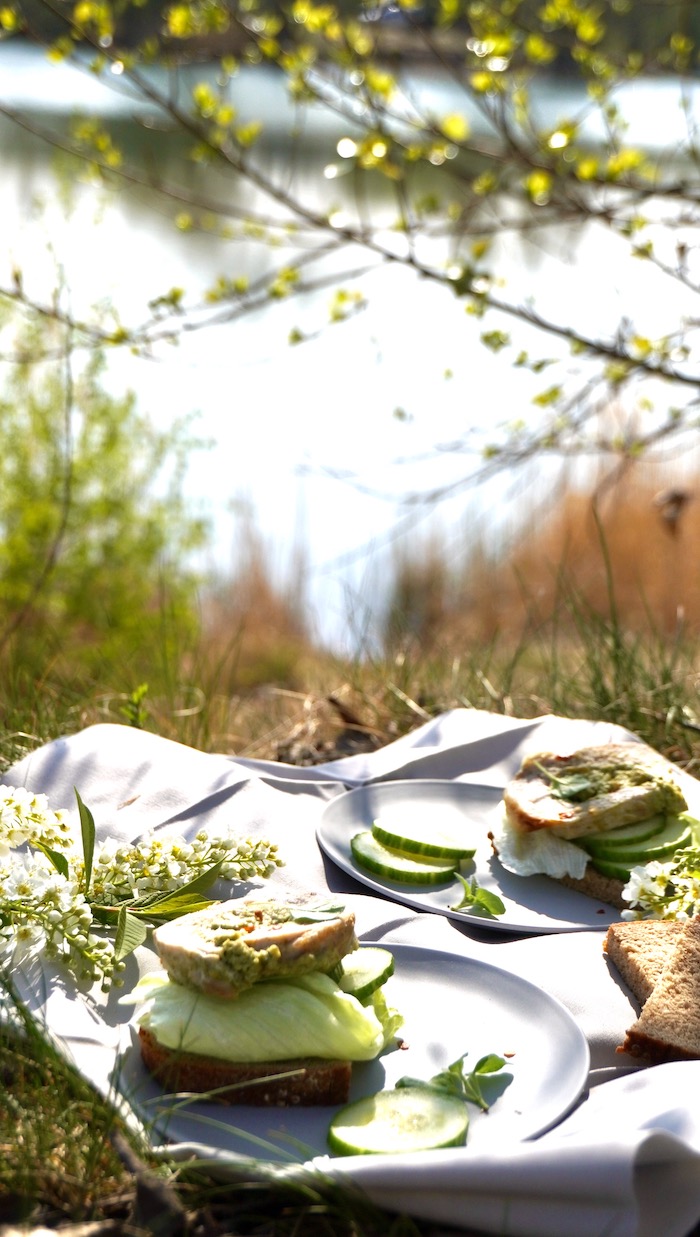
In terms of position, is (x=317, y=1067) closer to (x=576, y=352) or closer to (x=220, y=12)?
(x=576, y=352)

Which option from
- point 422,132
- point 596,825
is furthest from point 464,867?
point 422,132

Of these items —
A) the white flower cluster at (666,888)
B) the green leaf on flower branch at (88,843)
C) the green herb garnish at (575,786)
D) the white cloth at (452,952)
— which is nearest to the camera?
the white cloth at (452,952)

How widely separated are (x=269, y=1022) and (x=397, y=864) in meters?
0.73

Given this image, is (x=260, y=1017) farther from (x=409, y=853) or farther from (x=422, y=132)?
(x=422, y=132)

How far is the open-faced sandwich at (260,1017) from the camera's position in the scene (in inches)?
62.1

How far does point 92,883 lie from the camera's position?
75.8 inches

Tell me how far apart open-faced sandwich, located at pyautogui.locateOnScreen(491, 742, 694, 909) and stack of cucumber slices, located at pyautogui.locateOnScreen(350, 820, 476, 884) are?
0.12 metres

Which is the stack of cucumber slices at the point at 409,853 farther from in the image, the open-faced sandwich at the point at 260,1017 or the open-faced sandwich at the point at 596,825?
the open-faced sandwich at the point at 260,1017

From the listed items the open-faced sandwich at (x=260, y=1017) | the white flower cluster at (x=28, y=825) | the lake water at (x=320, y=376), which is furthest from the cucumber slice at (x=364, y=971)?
the lake water at (x=320, y=376)

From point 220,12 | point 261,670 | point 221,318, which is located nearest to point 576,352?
point 221,318

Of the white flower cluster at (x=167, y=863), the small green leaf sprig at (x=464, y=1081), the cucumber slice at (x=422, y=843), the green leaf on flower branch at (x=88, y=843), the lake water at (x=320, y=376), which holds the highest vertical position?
the lake water at (x=320, y=376)

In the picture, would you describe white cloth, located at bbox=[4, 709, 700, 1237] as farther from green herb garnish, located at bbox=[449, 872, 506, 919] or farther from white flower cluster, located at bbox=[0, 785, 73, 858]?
white flower cluster, located at bbox=[0, 785, 73, 858]

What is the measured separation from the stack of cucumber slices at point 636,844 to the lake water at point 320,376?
6.61 metres

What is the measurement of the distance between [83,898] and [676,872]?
3.65ft
